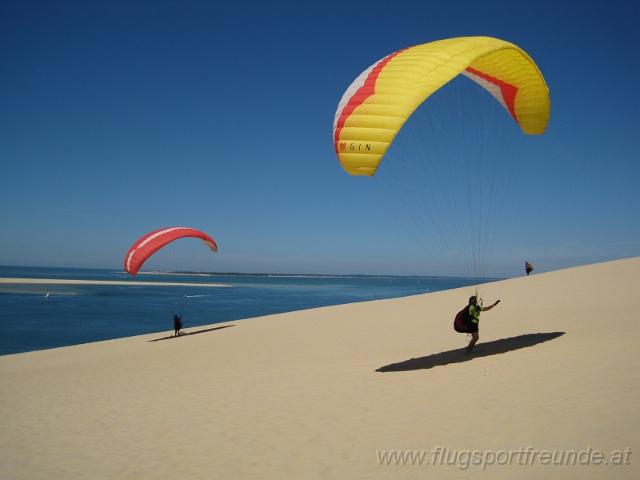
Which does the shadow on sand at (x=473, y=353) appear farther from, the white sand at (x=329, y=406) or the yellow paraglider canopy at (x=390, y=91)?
the yellow paraglider canopy at (x=390, y=91)

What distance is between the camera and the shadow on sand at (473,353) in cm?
1061

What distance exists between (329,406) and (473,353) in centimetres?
481

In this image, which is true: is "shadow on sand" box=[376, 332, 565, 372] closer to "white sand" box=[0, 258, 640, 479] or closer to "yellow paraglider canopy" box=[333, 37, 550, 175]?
"white sand" box=[0, 258, 640, 479]

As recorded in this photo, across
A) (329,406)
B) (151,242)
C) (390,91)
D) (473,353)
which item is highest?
(390,91)

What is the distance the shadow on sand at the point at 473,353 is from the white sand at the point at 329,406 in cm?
13

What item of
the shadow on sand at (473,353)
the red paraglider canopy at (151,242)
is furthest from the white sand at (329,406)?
the red paraglider canopy at (151,242)

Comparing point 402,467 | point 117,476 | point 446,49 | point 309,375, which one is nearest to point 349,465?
point 402,467

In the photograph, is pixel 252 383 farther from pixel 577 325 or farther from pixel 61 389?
pixel 577 325

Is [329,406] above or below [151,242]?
below

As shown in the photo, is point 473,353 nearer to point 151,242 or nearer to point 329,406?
point 329,406

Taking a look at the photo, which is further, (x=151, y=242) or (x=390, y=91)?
(x=151, y=242)

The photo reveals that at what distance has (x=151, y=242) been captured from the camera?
19516 mm

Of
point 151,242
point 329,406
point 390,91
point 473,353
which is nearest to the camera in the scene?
point 329,406

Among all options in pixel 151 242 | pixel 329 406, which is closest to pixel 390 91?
pixel 329 406
